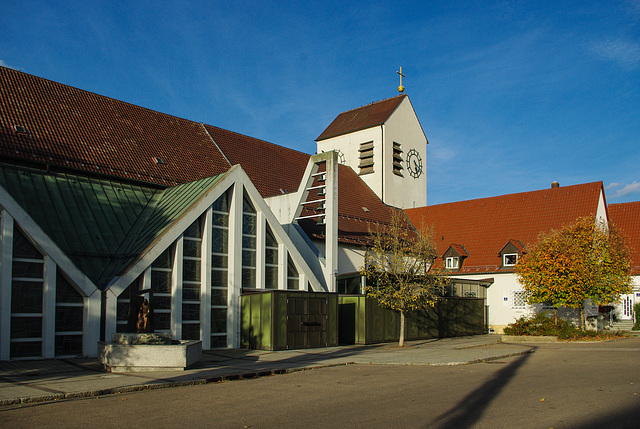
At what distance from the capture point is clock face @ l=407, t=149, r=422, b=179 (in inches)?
1818

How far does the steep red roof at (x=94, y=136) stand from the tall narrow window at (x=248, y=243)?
4822mm

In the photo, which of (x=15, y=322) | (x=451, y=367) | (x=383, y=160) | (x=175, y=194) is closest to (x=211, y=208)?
(x=175, y=194)

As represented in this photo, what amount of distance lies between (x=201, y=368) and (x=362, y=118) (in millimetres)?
33970

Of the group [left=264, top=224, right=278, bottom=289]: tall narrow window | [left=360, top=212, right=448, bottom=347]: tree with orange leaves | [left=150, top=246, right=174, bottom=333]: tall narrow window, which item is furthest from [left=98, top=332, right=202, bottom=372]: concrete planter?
[left=360, top=212, right=448, bottom=347]: tree with orange leaves

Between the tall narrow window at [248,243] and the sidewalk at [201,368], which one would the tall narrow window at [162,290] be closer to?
the sidewalk at [201,368]

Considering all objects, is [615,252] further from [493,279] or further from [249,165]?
[249,165]

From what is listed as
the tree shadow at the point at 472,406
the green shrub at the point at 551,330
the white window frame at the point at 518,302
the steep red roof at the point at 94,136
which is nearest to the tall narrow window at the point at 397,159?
the white window frame at the point at 518,302

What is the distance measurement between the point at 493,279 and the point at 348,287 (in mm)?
12025

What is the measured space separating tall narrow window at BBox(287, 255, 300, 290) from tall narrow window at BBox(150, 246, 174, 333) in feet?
18.3

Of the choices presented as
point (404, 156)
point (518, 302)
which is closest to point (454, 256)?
point (518, 302)

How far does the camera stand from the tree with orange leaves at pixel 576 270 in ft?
89.5

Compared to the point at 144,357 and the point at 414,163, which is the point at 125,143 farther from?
the point at 414,163

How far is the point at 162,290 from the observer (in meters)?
20.2

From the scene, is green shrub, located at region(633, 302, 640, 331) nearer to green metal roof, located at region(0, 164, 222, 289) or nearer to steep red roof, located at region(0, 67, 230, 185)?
steep red roof, located at region(0, 67, 230, 185)
